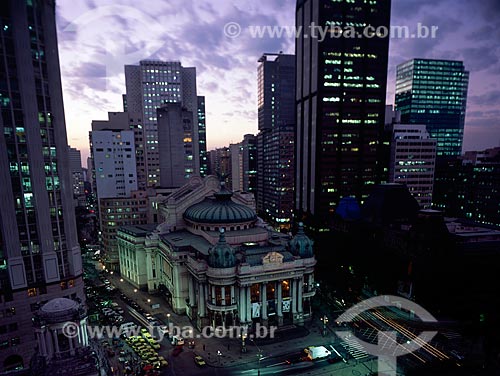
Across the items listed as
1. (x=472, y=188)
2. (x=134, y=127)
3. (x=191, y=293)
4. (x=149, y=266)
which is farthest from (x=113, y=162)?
(x=472, y=188)

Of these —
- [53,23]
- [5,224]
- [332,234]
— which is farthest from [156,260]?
[53,23]

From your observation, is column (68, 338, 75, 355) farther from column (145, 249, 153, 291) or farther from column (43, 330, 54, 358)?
column (145, 249, 153, 291)

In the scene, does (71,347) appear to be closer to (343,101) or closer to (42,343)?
(42,343)

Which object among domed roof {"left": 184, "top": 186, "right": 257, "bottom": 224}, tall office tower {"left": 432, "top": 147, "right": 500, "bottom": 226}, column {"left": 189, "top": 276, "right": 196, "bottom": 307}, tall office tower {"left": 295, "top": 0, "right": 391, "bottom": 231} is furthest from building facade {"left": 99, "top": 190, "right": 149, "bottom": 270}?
tall office tower {"left": 432, "top": 147, "right": 500, "bottom": 226}

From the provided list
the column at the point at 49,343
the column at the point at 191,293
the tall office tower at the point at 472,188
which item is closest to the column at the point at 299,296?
the column at the point at 191,293
